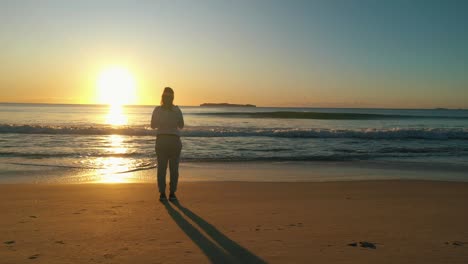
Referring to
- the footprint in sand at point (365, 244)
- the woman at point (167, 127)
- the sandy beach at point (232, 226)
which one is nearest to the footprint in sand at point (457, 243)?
the sandy beach at point (232, 226)

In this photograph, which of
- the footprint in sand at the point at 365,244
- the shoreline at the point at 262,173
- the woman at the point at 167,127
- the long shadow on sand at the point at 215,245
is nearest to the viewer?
the long shadow on sand at the point at 215,245

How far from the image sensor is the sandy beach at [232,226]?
371 cm

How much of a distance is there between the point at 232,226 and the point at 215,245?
742mm

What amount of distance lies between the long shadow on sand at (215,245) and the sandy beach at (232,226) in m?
0.01

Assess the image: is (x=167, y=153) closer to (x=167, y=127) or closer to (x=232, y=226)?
(x=167, y=127)

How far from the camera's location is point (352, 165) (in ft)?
40.4

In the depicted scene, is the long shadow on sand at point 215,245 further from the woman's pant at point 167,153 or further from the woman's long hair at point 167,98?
the woman's long hair at point 167,98

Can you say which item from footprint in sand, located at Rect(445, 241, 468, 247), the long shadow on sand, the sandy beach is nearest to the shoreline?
the sandy beach

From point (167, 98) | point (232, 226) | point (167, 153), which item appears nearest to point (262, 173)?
point (167, 153)

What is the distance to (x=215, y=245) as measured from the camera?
4.02m

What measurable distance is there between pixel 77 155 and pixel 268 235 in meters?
11.4

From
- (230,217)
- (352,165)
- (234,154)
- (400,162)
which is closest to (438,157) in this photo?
(400,162)

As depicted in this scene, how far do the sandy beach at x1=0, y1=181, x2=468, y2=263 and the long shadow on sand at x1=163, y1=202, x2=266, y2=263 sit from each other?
0.03 ft

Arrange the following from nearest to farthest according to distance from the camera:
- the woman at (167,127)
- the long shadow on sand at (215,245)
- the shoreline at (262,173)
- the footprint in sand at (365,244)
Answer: the long shadow on sand at (215,245)
the footprint in sand at (365,244)
the woman at (167,127)
the shoreline at (262,173)
